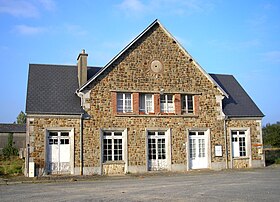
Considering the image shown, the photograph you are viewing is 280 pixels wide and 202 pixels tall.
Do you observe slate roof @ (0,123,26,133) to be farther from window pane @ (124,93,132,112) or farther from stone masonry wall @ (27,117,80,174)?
window pane @ (124,93,132,112)

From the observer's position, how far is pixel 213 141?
22.0 meters

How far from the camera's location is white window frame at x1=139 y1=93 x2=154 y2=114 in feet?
69.8

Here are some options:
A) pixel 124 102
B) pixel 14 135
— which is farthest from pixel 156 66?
pixel 14 135

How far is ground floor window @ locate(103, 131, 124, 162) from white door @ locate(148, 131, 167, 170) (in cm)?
165

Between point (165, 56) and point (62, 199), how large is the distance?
12.9 meters

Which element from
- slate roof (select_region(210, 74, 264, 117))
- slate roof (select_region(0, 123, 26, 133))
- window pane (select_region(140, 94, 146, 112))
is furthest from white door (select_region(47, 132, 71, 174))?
slate roof (select_region(0, 123, 26, 133))

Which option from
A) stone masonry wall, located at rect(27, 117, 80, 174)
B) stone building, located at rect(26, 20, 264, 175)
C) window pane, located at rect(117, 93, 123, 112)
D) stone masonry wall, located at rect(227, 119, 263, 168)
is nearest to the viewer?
stone masonry wall, located at rect(27, 117, 80, 174)

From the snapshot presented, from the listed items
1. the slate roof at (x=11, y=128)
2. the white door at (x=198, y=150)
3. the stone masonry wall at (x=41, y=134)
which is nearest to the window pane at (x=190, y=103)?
the white door at (x=198, y=150)

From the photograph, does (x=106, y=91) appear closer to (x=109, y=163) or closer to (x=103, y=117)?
(x=103, y=117)

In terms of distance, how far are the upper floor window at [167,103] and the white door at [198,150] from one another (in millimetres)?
1827

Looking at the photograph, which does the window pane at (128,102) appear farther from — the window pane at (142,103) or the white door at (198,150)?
the white door at (198,150)

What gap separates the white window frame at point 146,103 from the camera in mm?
21281

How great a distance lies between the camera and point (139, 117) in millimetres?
20828

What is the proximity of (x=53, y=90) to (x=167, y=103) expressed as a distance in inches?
254
